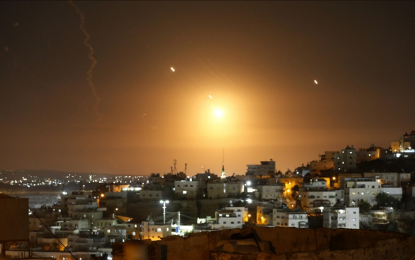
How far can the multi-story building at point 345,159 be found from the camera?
42688 mm

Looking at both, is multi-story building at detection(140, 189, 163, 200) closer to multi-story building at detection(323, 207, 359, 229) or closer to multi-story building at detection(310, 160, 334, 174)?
multi-story building at detection(323, 207, 359, 229)

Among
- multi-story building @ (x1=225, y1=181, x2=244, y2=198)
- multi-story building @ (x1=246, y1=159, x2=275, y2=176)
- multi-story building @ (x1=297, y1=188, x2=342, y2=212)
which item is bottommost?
multi-story building @ (x1=297, y1=188, x2=342, y2=212)

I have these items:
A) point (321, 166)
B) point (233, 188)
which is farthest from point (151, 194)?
point (321, 166)

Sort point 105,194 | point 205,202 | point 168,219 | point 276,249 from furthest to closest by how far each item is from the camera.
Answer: point 105,194 → point 205,202 → point 168,219 → point 276,249

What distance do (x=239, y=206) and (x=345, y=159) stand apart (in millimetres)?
Result: 13156

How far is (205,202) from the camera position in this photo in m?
34.7

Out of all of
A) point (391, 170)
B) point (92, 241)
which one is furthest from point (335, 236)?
point (391, 170)

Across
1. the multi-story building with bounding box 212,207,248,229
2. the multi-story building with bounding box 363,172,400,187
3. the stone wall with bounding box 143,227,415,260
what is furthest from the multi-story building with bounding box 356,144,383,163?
the stone wall with bounding box 143,227,415,260

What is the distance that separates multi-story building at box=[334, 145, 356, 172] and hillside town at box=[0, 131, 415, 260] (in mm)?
59

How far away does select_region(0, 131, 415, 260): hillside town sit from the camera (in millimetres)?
27422

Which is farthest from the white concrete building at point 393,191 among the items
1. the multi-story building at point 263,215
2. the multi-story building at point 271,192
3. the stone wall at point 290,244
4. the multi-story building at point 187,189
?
the stone wall at point 290,244

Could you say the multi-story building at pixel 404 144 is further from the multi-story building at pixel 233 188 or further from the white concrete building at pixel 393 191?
the multi-story building at pixel 233 188

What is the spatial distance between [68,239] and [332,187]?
51.4 feet

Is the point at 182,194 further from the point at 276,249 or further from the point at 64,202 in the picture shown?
the point at 276,249
